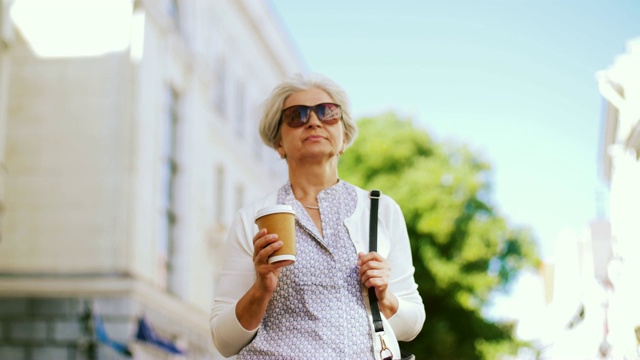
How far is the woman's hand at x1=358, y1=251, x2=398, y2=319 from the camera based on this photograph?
3652 millimetres

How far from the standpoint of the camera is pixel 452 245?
39.8 m

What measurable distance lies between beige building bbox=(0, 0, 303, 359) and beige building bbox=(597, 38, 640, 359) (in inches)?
475

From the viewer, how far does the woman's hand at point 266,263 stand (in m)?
3.49

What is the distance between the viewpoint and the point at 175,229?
24469 millimetres

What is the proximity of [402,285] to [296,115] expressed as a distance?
0.79m

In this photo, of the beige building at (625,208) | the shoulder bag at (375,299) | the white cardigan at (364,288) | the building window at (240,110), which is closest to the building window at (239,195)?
the building window at (240,110)

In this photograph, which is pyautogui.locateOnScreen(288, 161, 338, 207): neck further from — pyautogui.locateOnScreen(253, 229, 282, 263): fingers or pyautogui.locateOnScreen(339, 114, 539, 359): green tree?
pyautogui.locateOnScreen(339, 114, 539, 359): green tree

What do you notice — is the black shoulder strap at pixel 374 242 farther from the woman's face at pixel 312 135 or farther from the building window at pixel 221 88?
the building window at pixel 221 88

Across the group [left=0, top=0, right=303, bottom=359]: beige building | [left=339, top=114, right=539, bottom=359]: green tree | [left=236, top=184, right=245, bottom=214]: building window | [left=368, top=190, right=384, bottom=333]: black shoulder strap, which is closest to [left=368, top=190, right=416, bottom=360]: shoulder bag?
[left=368, top=190, right=384, bottom=333]: black shoulder strap

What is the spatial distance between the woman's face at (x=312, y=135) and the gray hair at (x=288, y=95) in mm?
33

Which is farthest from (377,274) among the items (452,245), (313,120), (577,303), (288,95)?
(452,245)

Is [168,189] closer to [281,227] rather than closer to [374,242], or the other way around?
[374,242]

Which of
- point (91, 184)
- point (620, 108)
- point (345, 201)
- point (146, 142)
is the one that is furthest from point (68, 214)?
point (345, 201)

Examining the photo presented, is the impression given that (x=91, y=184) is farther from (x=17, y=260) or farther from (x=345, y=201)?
(x=345, y=201)
